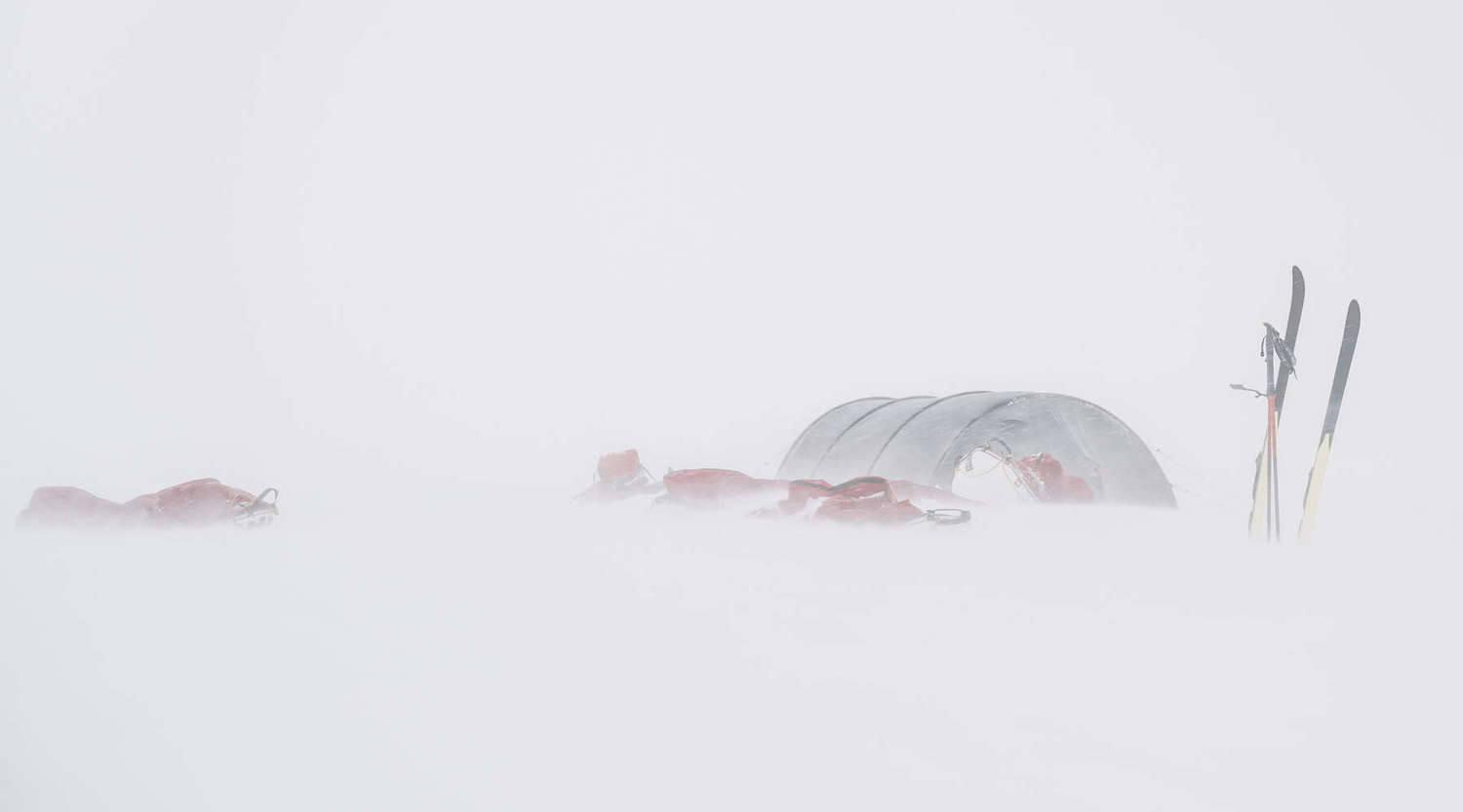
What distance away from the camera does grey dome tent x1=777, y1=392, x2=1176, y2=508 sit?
5.73m

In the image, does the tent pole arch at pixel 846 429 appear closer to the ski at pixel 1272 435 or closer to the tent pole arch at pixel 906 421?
the tent pole arch at pixel 906 421

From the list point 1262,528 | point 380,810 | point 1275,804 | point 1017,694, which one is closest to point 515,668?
point 380,810

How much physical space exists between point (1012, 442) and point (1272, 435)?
1.46 metres

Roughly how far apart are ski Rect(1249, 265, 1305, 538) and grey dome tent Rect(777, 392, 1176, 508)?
1.03m

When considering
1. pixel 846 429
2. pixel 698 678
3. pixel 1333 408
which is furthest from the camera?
pixel 846 429

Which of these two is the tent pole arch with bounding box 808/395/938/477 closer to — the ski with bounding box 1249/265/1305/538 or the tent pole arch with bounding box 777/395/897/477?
the tent pole arch with bounding box 777/395/897/477

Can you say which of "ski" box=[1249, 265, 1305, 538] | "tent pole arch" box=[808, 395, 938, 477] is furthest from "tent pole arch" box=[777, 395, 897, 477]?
"ski" box=[1249, 265, 1305, 538]

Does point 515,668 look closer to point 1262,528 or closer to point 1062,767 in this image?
point 1062,767

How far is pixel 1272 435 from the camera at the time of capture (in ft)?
15.9

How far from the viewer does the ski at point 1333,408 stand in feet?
15.3

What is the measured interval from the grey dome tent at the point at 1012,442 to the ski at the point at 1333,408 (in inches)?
50.2

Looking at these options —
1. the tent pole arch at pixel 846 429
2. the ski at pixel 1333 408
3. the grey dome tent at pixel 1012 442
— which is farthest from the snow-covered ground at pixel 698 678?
the tent pole arch at pixel 846 429

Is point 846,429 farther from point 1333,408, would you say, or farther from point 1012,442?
point 1333,408

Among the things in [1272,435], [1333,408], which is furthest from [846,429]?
[1333,408]
